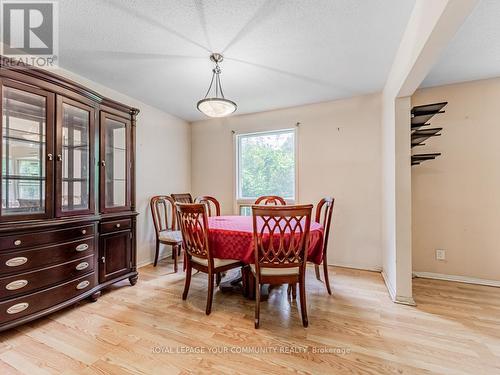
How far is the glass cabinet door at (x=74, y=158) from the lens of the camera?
6.51ft

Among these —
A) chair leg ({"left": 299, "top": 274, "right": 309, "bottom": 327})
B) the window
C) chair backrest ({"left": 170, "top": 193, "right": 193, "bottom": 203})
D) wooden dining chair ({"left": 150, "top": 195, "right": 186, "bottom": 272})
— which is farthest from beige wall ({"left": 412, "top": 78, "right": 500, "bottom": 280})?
chair backrest ({"left": 170, "top": 193, "right": 193, "bottom": 203})

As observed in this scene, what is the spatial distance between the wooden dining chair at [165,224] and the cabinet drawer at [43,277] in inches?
37.9

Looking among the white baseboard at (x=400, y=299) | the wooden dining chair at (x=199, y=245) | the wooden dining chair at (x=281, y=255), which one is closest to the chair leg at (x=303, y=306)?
the wooden dining chair at (x=281, y=255)

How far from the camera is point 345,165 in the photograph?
328 cm

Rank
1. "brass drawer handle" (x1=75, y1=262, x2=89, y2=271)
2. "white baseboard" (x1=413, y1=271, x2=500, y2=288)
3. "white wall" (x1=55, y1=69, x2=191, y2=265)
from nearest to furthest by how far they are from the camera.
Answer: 1. "brass drawer handle" (x1=75, y1=262, x2=89, y2=271)
2. "white baseboard" (x1=413, y1=271, x2=500, y2=288)
3. "white wall" (x1=55, y1=69, x2=191, y2=265)

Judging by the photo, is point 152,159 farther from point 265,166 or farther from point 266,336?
point 266,336

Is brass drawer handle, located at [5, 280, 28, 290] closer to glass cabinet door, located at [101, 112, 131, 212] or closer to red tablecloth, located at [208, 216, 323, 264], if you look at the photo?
glass cabinet door, located at [101, 112, 131, 212]

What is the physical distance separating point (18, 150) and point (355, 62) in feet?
10.2

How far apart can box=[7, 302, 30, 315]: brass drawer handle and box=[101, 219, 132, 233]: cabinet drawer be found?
771mm

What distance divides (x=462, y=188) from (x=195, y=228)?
3.12m

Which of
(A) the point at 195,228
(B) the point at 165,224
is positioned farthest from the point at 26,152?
(B) the point at 165,224

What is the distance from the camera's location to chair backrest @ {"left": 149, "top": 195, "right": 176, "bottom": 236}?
3.35m

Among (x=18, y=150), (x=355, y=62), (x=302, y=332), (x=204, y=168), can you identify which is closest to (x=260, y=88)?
(x=355, y=62)

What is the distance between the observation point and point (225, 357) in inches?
59.1
